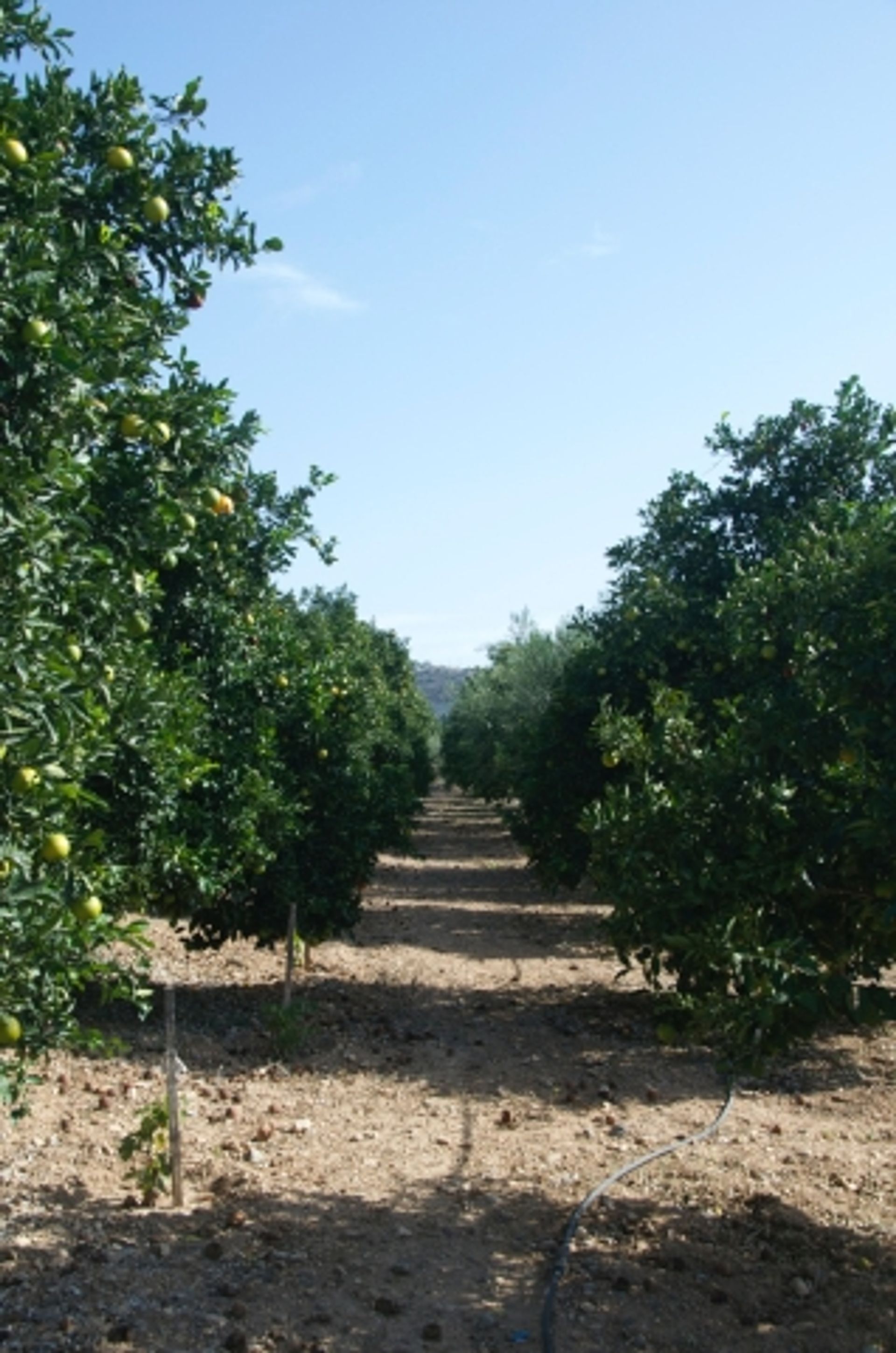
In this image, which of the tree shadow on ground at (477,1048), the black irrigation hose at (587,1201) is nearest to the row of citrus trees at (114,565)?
the tree shadow on ground at (477,1048)

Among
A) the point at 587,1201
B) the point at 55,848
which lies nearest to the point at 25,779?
the point at 55,848

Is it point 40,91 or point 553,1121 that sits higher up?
point 40,91

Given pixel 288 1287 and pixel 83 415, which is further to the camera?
pixel 288 1287

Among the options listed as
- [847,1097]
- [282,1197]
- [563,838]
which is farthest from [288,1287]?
[563,838]

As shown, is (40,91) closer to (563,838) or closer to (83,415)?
(83,415)

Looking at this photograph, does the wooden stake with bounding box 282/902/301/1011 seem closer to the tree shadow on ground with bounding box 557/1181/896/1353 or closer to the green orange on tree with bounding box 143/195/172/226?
the tree shadow on ground with bounding box 557/1181/896/1353

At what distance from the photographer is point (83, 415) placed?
167 inches

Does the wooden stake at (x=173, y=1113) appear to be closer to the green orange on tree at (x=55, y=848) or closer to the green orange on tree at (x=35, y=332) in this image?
the green orange on tree at (x=55, y=848)

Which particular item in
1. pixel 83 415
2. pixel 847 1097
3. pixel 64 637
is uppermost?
pixel 83 415

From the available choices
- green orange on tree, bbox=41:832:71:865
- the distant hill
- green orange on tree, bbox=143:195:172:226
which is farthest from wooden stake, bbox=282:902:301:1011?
the distant hill

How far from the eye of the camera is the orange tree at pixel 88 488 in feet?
11.8

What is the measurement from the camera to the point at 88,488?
455 cm

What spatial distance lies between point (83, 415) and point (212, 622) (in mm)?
5386

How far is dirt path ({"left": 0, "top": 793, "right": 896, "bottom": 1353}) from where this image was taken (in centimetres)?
486
